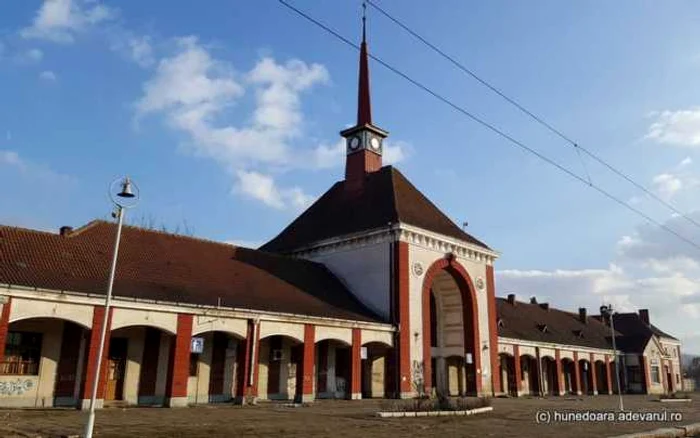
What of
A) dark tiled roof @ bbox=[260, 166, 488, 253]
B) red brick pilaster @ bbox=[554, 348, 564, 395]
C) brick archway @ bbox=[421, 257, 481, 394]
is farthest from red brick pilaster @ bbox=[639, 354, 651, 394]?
brick archway @ bbox=[421, 257, 481, 394]

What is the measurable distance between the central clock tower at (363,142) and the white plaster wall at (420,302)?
24.1 ft

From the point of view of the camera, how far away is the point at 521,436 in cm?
1359

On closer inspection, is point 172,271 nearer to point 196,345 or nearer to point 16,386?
point 196,345

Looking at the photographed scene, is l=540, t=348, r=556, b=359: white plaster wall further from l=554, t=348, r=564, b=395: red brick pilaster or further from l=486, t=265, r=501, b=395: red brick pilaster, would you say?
l=486, t=265, r=501, b=395: red brick pilaster

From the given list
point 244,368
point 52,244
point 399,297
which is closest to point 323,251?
point 399,297

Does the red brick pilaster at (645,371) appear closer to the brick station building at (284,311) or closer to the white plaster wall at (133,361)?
the brick station building at (284,311)

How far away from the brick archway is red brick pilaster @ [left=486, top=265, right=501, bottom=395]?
65.8 inches

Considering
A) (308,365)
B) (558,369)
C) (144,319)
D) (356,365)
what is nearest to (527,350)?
(558,369)

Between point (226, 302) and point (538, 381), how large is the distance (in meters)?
28.8

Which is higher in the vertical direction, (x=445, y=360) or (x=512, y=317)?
(x=512, y=317)

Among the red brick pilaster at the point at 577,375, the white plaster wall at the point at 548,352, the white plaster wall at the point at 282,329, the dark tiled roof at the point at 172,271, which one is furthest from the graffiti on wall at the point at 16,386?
the red brick pilaster at the point at 577,375

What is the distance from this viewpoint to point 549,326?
51.9 m

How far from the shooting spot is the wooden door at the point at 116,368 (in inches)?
902

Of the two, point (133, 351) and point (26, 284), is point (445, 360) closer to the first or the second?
point (133, 351)
